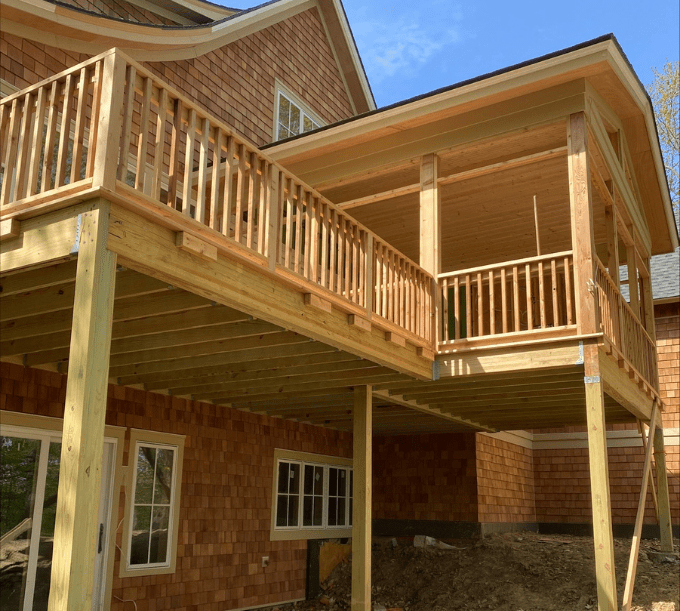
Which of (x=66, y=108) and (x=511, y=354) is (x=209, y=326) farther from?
(x=511, y=354)

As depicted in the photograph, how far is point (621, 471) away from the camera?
15.8m

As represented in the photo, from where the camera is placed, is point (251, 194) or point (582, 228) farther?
point (582, 228)

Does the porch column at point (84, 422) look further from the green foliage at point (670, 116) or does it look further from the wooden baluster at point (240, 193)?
the green foliage at point (670, 116)

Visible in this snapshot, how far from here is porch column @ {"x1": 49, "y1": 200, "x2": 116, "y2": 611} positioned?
389cm

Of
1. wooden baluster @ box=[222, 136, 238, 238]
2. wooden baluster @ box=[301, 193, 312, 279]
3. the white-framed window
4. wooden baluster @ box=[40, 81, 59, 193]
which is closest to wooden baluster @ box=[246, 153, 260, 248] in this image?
wooden baluster @ box=[222, 136, 238, 238]

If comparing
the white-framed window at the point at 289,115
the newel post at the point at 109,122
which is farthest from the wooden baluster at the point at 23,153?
the white-framed window at the point at 289,115

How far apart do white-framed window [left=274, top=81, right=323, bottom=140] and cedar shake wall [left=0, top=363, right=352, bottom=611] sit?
220 inches

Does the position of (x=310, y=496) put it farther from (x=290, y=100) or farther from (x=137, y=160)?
(x=137, y=160)

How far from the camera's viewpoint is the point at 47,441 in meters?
8.12

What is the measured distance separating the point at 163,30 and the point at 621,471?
12.6 meters

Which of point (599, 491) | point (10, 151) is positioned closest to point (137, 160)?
point (10, 151)

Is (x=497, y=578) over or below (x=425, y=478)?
below

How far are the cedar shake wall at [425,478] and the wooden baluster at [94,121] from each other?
10.8 meters

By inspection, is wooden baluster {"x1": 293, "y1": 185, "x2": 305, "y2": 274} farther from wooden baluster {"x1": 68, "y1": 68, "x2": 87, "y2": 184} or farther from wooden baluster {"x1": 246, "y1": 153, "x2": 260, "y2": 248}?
wooden baluster {"x1": 68, "y1": 68, "x2": 87, "y2": 184}
